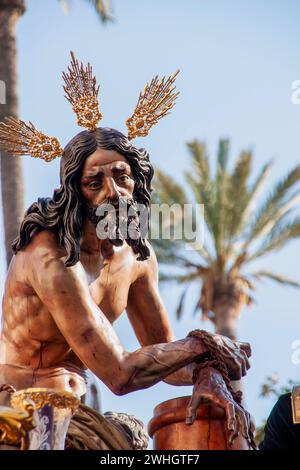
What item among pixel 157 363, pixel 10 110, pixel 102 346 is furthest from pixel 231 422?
pixel 10 110

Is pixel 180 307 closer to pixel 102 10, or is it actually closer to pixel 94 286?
pixel 102 10

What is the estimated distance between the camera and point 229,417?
7945 mm

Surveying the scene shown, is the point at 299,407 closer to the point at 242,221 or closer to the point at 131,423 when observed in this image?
the point at 131,423

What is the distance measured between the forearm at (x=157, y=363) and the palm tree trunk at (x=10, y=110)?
308 inches

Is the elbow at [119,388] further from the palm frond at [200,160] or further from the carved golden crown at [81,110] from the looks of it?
the palm frond at [200,160]

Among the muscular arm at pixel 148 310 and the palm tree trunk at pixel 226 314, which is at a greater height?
the palm tree trunk at pixel 226 314

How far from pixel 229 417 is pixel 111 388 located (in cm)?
79

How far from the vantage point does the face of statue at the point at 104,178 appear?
894 cm

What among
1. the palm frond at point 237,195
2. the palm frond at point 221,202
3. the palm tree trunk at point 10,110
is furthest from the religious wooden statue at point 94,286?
the palm frond at point 237,195

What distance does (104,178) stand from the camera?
8984mm

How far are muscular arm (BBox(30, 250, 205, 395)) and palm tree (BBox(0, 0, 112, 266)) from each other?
7.55 m

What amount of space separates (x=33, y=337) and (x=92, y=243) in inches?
30.9

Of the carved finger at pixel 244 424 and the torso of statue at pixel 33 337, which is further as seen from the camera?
the torso of statue at pixel 33 337
